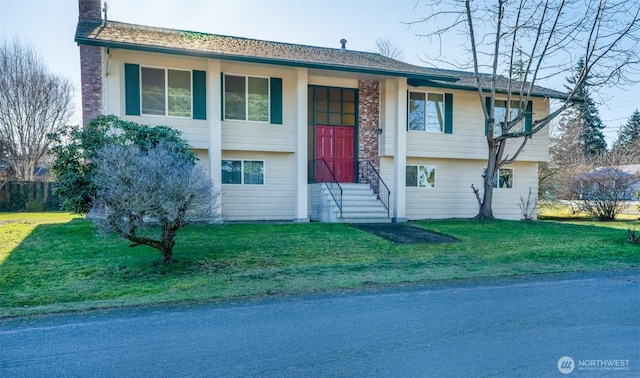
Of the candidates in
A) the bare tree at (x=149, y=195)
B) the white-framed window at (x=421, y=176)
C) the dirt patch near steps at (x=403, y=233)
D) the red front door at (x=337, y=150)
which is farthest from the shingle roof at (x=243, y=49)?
the bare tree at (x=149, y=195)

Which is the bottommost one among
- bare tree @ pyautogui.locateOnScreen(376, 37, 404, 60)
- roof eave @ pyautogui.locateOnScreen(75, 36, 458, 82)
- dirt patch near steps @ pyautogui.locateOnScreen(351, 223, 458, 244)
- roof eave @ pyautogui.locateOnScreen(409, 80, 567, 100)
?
dirt patch near steps @ pyautogui.locateOnScreen(351, 223, 458, 244)

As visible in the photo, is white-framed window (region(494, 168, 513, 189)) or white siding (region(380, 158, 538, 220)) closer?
white siding (region(380, 158, 538, 220))

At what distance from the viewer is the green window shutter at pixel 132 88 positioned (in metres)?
13.0

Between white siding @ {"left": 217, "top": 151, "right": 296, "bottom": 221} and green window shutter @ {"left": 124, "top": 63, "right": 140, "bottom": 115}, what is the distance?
311 centimetres

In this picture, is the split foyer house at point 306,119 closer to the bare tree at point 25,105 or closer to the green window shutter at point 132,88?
the green window shutter at point 132,88

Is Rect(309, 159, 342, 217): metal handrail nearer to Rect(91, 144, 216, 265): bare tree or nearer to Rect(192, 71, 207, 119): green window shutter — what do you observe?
Rect(192, 71, 207, 119): green window shutter

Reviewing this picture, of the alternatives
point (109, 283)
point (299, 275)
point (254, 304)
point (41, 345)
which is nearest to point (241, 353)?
point (254, 304)

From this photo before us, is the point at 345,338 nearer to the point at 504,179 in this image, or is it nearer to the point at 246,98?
the point at 246,98

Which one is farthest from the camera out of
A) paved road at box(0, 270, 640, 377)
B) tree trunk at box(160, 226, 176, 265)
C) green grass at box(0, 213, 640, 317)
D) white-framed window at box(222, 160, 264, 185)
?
Result: white-framed window at box(222, 160, 264, 185)

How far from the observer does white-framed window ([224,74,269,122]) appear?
1424 cm

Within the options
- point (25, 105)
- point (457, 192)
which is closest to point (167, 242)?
point (457, 192)

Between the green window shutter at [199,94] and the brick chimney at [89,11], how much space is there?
15.4 feet

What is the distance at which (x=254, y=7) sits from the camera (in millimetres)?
13773

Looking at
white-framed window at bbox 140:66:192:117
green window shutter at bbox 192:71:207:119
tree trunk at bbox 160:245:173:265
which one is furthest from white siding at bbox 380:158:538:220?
tree trunk at bbox 160:245:173:265
